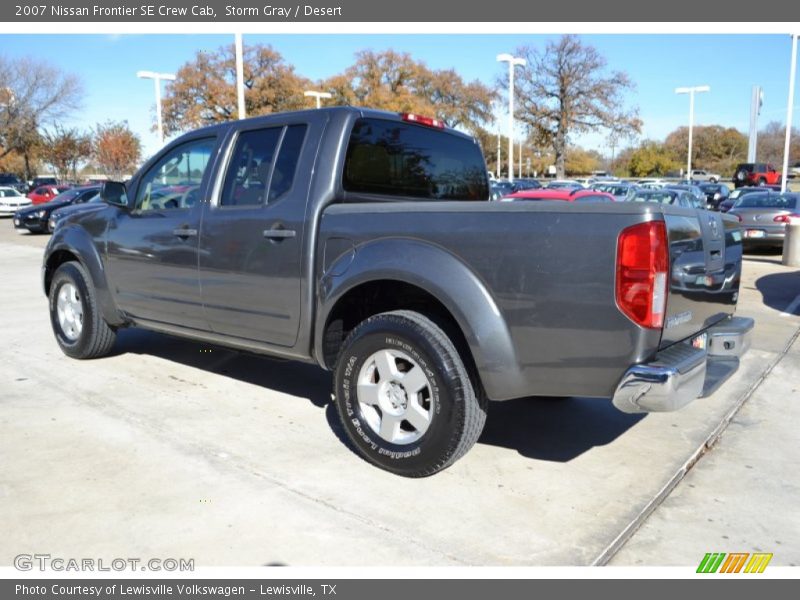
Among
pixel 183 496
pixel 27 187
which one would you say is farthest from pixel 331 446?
pixel 27 187

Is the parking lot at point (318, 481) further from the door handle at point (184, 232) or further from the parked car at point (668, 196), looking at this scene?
the parked car at point (668, 196)

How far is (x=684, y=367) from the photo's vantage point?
3039mm

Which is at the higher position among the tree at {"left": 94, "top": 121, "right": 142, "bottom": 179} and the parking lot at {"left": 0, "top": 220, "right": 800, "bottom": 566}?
the tree at {"left": 94, "top": 121, "right": 142, "bottom": 179}

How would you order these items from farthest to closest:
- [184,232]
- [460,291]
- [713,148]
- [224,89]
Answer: [713,148]
[224,89]
[184,232]
[460,291]

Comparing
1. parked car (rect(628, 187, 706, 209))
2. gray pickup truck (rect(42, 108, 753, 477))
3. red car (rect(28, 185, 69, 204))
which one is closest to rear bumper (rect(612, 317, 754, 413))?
gray pickup truck (rect(42, 108, 753, 477))

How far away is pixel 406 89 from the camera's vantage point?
171ft

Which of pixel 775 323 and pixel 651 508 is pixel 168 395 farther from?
pixel 775 323

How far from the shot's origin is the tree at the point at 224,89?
44.2 metres

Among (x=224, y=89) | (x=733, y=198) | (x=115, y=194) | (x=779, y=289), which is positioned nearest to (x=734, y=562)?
(x=115, y=194)

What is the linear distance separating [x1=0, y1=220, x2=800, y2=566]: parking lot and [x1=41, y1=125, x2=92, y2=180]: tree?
57360 millimetres

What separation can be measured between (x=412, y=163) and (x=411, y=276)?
131 centimetres

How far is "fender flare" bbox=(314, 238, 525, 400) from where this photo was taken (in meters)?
3.22

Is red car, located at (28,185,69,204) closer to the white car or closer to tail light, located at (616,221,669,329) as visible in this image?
the white car

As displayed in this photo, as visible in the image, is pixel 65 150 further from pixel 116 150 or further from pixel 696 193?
pixel 696 193
